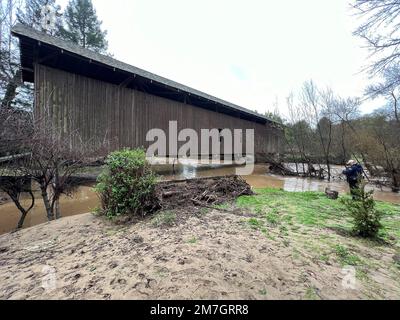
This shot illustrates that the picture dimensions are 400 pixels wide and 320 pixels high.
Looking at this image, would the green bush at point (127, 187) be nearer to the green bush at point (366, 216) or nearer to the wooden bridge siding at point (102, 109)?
the green bush at point (366, 216)

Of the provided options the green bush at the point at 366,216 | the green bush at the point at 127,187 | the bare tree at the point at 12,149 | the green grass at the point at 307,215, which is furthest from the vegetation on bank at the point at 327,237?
the bare tree at the point at 12,149

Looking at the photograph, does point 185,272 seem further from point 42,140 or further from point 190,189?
point 42,140

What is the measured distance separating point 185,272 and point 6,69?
2041cm

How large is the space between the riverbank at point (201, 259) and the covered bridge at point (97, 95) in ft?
23.8

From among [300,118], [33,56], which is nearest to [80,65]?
[33,56]

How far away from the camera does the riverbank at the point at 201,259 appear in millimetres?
2381

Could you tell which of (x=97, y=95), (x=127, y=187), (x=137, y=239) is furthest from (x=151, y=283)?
(x=97, y=95)

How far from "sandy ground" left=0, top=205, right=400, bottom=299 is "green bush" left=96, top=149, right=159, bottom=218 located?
89 centimetres

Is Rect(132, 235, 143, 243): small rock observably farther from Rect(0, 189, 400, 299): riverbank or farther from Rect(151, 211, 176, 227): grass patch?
Rect(151, 211, 176, 227): grass patch

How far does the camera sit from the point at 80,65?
11539mm

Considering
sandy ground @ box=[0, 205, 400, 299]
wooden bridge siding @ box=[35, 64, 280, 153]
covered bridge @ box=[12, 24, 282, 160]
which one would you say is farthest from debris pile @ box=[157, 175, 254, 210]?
covered bridge @ box=[12, 24, 282, 160]

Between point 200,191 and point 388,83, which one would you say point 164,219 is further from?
point 388,83

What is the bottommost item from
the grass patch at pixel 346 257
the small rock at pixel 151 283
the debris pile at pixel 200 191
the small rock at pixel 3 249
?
the small rock at pixel 3 249

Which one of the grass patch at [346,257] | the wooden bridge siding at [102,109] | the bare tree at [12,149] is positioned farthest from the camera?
the wooden bridge siding at [102,109]
